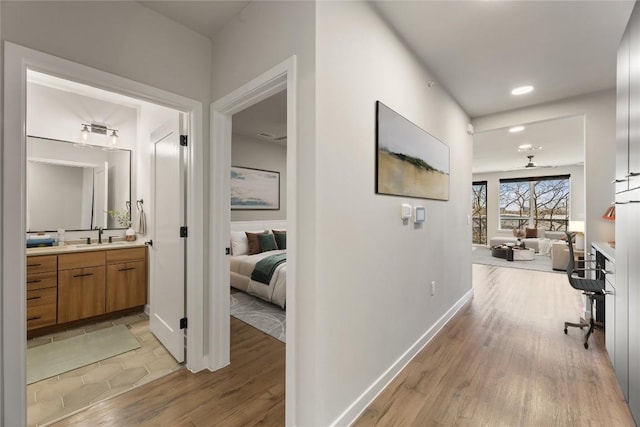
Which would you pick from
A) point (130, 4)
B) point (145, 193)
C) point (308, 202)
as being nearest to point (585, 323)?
point (308, 202)

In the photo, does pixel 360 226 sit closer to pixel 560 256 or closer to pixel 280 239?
pixel 280 239

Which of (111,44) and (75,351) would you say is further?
(75,351)

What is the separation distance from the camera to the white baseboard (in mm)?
1594

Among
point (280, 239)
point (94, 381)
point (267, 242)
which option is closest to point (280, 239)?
point (280, 239)

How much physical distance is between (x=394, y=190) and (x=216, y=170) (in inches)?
52.3

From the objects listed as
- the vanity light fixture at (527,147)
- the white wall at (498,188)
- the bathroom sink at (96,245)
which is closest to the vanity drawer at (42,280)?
the bathroom sink at (96,245)

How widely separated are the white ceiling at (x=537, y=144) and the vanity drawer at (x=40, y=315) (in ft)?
18.4

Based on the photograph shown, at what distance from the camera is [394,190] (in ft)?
6.66

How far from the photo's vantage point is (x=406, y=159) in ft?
7.14

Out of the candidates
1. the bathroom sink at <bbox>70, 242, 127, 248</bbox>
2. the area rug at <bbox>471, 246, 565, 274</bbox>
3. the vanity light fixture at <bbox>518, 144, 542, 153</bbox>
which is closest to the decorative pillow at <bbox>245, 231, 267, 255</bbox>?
the bathroom sink at <bbox>70, 242, 127, 248</bbox>

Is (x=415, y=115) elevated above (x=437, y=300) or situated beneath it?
elevated above

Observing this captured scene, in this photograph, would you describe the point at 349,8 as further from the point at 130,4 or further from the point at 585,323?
the point at 585,323

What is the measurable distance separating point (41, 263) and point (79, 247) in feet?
1.11

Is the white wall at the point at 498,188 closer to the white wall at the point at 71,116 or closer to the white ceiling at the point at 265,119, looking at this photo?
the white ceiling at the point at 265,119
